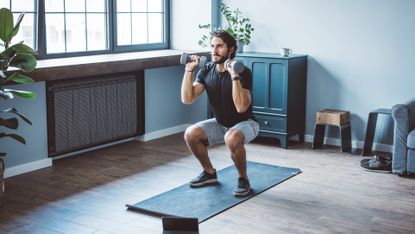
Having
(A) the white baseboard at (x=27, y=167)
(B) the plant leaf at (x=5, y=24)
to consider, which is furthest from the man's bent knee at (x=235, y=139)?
(A) the white baseboard at (x=27, y=167)

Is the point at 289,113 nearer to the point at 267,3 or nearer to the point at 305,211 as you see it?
the point at 267,3

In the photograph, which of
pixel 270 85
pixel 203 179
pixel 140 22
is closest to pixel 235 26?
pixel 270 85

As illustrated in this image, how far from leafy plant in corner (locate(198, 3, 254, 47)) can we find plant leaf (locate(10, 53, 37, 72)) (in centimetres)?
265

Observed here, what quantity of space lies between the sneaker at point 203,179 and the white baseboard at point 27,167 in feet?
4.61

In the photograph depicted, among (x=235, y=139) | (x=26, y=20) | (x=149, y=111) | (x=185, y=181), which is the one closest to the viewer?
(x=235, y=139)

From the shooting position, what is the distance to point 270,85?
5934mm

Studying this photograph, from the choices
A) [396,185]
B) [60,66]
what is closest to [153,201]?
[60,66]

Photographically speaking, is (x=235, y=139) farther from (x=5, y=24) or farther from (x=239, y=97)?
(x=5, y=24)

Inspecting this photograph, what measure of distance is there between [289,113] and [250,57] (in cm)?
70

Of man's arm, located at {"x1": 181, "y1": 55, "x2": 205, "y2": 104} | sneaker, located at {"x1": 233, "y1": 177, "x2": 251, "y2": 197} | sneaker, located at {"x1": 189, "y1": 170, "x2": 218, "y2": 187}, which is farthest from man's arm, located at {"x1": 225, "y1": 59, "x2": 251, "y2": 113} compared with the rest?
sneaker, located at {"x1": 189, "y1": 170, "x2": 218, "y2": 187}

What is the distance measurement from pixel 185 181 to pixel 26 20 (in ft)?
6.47

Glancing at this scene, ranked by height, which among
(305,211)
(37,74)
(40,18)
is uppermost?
(40,18)

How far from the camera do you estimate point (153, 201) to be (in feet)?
13.6

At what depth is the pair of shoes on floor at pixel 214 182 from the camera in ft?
14.1
